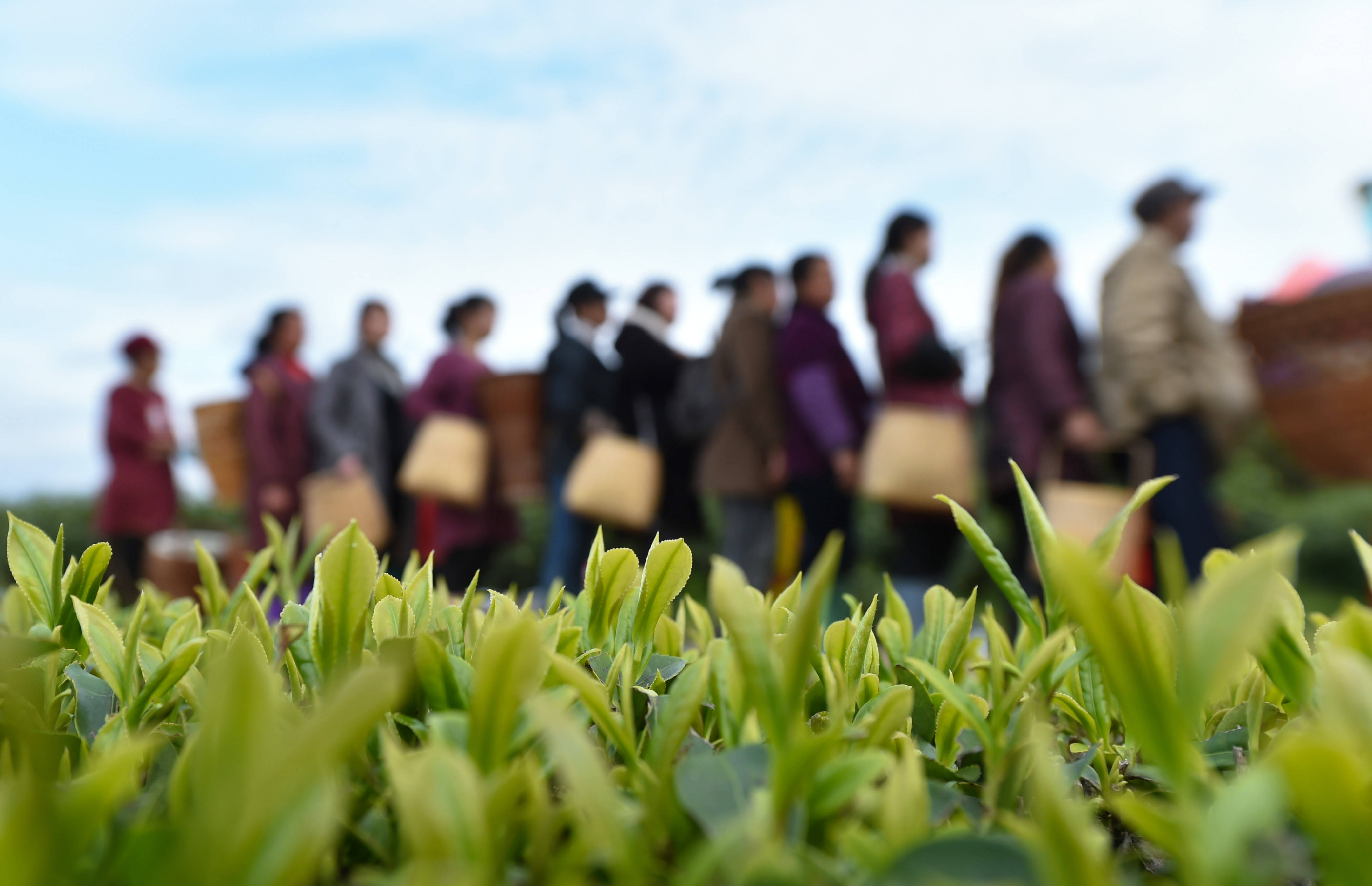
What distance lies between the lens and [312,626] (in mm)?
755

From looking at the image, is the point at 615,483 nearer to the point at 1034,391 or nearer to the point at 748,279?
the point at 748,279

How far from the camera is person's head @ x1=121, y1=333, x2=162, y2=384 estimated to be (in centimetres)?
581

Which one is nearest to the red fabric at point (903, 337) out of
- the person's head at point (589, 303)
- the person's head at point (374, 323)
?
the person's head at point (589, 303)

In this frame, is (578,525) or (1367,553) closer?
(1367,553)

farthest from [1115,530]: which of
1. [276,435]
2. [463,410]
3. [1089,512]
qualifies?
[276,435]

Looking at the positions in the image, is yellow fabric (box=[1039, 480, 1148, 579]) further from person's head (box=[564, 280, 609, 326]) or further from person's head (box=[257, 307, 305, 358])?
person's head (box=[257, 307, 305, 358])

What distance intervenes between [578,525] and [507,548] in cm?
376

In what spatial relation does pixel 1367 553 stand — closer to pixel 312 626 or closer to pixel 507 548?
pixel 312 626

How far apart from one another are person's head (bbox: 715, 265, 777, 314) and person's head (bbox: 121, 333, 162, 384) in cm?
338

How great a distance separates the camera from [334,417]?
18.0ft

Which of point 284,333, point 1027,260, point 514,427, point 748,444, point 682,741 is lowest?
point 748,444

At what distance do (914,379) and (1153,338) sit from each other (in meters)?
0.90

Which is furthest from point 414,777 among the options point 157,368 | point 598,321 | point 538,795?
point 157,368

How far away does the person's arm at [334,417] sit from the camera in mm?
5391
